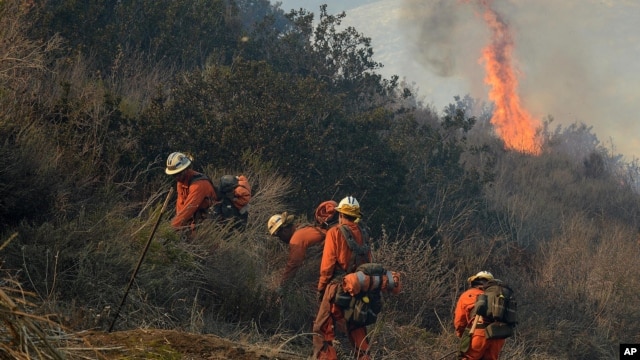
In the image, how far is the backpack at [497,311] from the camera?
771 centimetres

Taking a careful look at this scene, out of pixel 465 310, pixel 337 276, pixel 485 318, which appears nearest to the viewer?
pixel 485 318

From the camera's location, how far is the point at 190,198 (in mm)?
9469

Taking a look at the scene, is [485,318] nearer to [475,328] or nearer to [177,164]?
[475,328]

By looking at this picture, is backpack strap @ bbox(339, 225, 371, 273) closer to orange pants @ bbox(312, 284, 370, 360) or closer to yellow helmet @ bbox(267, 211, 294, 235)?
orange pants @ bbox(312, 284, 370, 360)

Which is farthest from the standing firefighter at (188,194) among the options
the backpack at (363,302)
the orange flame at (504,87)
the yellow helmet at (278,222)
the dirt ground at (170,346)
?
the orange flame at (504,87)

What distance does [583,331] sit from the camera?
12.6 meters

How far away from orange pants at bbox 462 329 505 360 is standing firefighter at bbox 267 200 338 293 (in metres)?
2.37

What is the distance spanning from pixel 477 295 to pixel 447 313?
3405 millimetres

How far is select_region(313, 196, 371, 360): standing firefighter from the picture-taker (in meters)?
8.37

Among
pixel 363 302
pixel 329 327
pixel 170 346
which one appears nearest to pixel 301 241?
pixel 329 327

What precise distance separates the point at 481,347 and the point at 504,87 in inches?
743

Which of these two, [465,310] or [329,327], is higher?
[465,310]

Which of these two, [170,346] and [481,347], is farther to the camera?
[481,347]

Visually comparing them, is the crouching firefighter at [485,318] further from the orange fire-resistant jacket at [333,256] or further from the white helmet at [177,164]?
the white helmet at [177,164]
